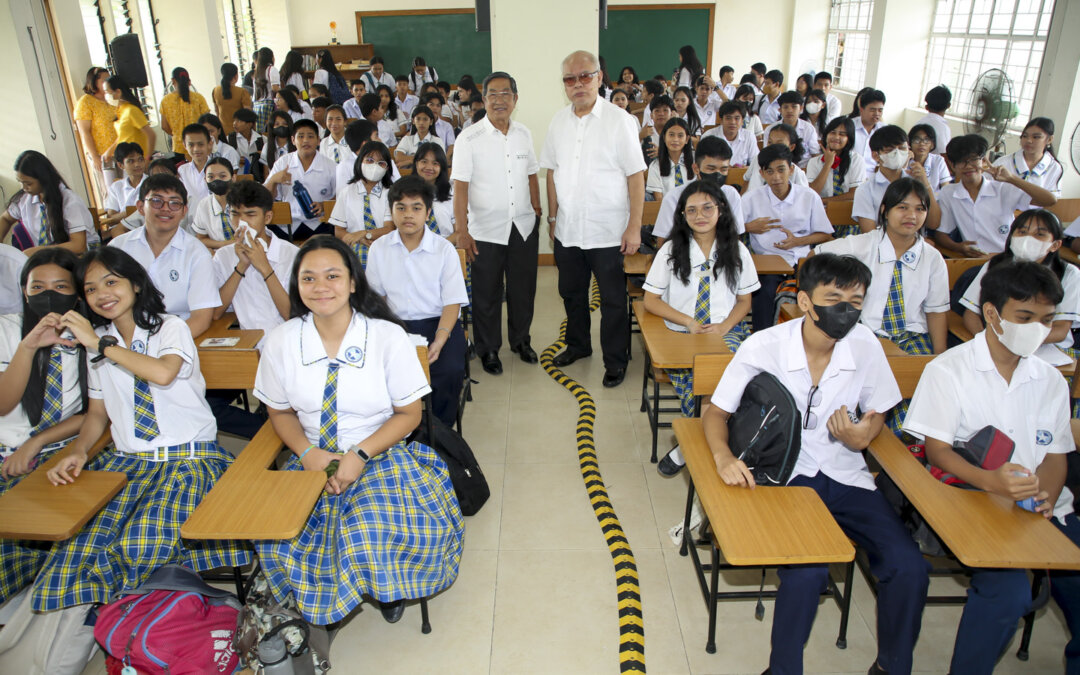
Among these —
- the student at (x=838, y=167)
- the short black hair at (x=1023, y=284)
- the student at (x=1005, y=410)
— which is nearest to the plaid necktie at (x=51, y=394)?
the student at (x=1005, y=410)

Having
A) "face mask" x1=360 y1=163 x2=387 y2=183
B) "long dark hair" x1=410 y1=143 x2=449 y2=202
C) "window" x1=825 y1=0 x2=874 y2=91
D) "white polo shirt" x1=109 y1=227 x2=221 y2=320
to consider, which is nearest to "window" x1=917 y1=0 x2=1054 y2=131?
"window" x1=825 y1=0 x2=874 y2=91

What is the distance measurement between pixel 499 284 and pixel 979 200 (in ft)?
10.2

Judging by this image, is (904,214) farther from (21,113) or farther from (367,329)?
(21,113)

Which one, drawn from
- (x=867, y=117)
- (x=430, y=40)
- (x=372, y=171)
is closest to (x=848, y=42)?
(x=867, y=117)

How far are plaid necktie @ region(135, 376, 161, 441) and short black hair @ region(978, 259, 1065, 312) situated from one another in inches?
114

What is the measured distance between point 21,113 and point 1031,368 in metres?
8.12

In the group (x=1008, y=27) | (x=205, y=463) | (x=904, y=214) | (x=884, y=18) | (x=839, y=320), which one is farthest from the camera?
(x=884, y=18)

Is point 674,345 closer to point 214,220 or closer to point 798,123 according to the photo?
point 214,220

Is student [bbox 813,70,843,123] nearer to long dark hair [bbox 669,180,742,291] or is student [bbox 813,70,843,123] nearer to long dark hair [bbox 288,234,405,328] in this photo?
long dark hair [bbox 669,180,742,291]

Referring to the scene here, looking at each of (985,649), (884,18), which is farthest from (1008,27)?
(985,649)

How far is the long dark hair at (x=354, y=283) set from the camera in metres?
2.42

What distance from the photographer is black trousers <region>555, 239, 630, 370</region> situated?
13.6 feet

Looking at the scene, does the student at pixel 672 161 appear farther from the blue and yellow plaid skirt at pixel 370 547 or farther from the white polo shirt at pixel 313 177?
the blue and yellow plaid skirt at pixel 370 547

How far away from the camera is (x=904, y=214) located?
309 centimetres
